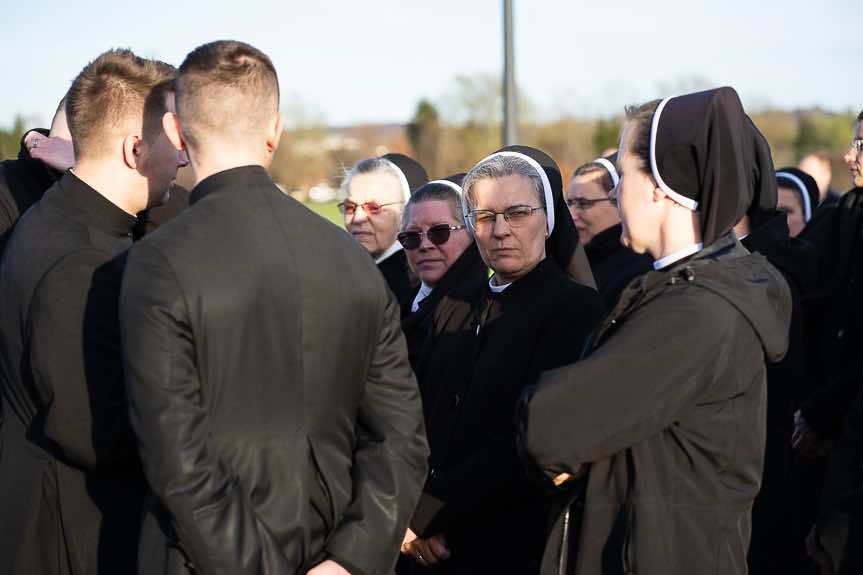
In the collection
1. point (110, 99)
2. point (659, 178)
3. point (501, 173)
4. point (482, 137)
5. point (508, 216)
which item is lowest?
point (482, 137)

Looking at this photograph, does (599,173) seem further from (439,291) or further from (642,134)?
(642,134)

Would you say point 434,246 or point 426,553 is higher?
point 434,246

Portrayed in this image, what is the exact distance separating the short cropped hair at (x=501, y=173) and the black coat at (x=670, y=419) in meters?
1.22

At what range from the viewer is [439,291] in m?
4.64

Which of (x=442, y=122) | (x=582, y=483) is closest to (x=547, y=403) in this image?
(x=582, y=483)

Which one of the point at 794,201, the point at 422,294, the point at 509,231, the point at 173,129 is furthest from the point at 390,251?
the point at 173,129

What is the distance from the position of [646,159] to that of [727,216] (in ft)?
0.97

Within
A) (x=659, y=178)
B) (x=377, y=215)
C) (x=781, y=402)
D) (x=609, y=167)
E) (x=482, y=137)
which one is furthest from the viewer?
(x=482, y=137)

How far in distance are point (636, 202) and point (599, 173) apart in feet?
10.9

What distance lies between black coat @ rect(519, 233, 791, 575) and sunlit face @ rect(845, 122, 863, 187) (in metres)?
3.36

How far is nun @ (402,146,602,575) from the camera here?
11.3ft

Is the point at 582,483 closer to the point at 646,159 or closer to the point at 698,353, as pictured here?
the point at 698,353

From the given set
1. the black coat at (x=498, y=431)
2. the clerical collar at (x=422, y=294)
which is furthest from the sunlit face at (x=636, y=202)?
the clerical collar at (x=422, y=294)

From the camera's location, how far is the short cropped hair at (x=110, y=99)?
2895 mm
